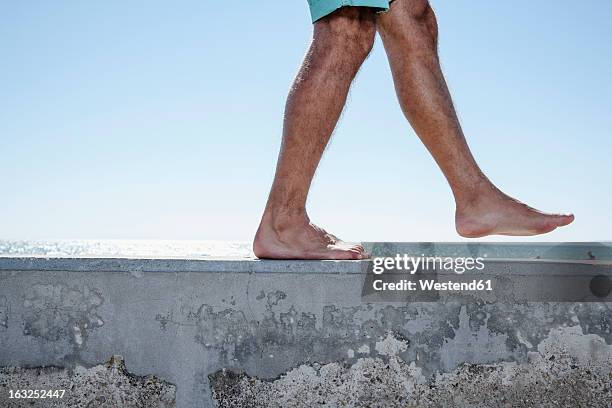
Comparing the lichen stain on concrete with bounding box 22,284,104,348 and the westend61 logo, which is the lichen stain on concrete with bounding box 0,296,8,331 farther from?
the westend61 logo

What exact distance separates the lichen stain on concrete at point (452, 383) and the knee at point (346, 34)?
2.83 feet

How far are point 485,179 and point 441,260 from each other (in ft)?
1.49

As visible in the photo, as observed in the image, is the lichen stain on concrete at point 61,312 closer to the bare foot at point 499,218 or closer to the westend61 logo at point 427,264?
the westend61 logo at point 427,264

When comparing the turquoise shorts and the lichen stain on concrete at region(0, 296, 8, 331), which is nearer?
the lichen stain on concrete at region(0, 296, 8, 331)

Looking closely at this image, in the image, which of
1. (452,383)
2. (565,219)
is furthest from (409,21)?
(452,383)

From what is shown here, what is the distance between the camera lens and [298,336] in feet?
4.55

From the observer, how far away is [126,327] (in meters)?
1.41

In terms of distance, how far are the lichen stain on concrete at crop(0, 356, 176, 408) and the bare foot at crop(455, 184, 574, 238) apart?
0.96 meters

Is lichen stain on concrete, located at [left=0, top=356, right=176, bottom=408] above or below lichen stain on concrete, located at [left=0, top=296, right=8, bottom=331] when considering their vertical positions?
below

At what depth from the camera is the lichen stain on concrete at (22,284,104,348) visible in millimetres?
1412

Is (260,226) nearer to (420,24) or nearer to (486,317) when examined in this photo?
(486,317)

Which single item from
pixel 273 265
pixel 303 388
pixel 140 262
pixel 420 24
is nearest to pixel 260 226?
pixel 273 265

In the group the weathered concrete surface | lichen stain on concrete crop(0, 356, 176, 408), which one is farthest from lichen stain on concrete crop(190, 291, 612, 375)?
lichen stain on concrete crop(0, 356, 176, 408)

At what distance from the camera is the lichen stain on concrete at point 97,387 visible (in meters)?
1.39
